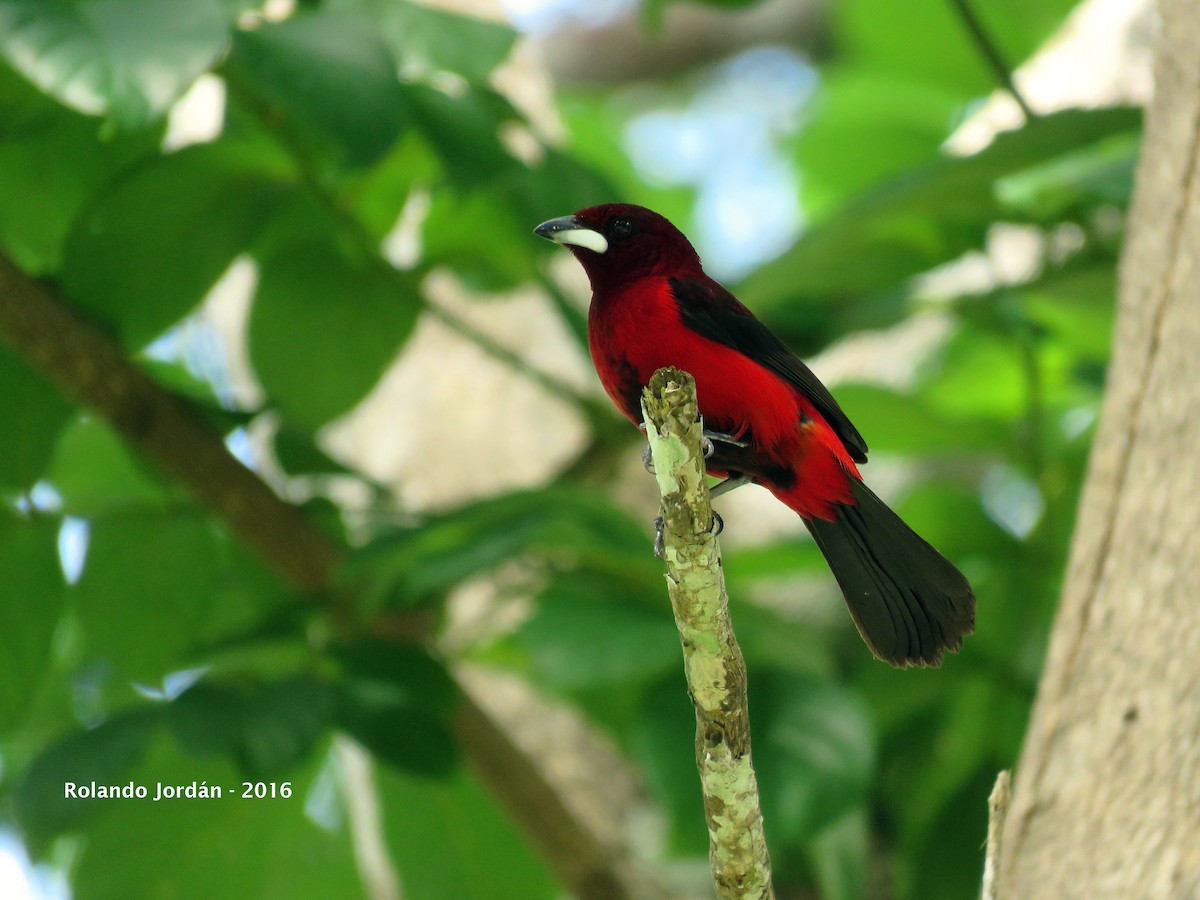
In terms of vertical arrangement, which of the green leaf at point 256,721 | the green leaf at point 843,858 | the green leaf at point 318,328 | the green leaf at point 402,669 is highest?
the green leaf at point 318,328

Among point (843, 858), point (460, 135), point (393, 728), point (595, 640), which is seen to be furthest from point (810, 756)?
point (460, 135)

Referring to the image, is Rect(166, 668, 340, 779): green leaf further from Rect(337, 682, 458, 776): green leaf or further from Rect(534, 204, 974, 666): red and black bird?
Rect(534, 204, 974, 666): red and black bird

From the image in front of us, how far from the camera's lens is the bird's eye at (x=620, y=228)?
8.11 feet

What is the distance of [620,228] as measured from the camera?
2479mm

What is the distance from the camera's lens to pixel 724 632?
177cm

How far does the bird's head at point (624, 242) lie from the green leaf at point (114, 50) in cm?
65

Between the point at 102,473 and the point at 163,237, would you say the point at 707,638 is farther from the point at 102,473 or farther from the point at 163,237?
the point at 102,473

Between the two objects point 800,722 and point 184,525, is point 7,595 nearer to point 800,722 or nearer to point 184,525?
point 184,525

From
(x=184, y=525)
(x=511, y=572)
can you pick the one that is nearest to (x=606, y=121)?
(x=511, y=572)

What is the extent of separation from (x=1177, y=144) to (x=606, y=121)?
6.86 m

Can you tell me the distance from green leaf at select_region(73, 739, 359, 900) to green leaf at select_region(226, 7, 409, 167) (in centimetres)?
150

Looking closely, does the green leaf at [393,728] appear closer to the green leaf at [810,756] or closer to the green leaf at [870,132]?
the green leaf at [810,756]

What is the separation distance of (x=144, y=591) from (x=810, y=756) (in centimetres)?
161

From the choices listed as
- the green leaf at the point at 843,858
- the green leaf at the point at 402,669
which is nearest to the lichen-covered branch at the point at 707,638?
the green leaf at the point at 402,669
